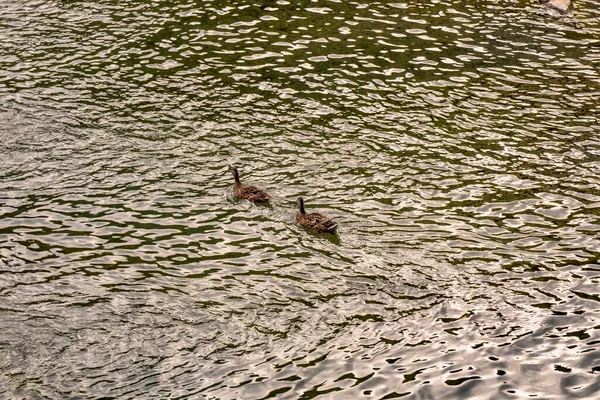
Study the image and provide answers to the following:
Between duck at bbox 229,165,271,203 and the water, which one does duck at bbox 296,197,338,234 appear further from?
duck at bbox 229,165,271,203

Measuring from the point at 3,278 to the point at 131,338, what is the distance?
10.8 feet

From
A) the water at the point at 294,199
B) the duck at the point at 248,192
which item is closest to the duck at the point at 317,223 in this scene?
the water at the point at 294,199

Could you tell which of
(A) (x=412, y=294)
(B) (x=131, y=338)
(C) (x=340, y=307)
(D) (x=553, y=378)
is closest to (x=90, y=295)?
(B) (x=131, y=338)

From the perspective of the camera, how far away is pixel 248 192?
56.6 ft

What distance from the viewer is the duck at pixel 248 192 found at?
1723cm

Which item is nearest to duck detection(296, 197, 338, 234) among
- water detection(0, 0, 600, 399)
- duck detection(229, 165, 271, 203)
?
water detection(0, 0, 600, 399)

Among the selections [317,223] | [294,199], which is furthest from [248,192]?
[317,223]

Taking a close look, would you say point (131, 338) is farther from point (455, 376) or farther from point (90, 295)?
point (455, 376)

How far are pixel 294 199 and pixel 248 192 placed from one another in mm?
1070

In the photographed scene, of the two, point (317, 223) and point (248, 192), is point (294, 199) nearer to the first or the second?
point (248, 192)

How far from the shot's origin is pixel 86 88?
71.9 feet

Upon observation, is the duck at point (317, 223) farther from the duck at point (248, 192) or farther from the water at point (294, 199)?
the duck at point (248, 192)

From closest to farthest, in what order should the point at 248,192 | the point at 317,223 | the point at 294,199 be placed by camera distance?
the point at 317,223 < the point at 248,192 < the point at 294,199

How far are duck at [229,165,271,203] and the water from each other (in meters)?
0.24
